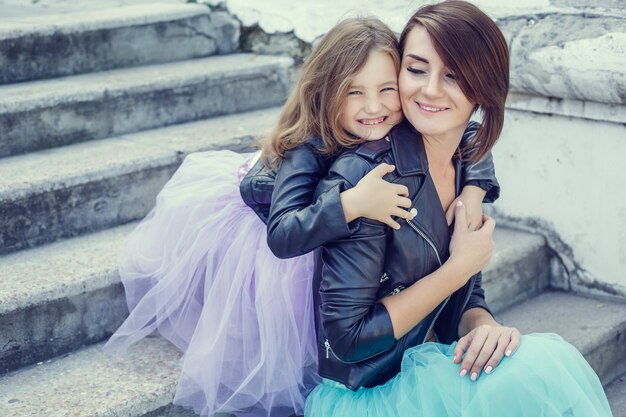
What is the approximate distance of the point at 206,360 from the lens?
94.2 inches

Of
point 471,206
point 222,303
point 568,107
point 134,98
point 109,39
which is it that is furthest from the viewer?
point 109,39

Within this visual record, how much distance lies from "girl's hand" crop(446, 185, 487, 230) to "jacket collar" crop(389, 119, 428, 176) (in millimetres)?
187

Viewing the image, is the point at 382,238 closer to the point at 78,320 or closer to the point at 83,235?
the point at 78,320

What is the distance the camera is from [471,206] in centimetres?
237

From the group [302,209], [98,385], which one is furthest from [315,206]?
[98,385]

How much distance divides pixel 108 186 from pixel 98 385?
2.85 feet

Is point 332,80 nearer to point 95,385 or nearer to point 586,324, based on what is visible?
point 95,385

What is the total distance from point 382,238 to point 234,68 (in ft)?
6.16

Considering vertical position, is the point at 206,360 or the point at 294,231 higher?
the point at 294,231

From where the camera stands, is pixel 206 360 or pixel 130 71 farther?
pixel 130 71

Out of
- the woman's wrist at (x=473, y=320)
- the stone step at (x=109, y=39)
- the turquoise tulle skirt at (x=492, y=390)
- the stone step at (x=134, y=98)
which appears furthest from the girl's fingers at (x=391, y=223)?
the stone step at (x=109, y=39)

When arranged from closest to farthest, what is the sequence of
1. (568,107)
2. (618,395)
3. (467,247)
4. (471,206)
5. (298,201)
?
1. (298,201)
2. (467,247)
3. (471,206)
4. (618,395)
5. (568,107)

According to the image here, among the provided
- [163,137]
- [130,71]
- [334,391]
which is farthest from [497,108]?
[130,71]

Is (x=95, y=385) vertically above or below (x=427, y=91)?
below
